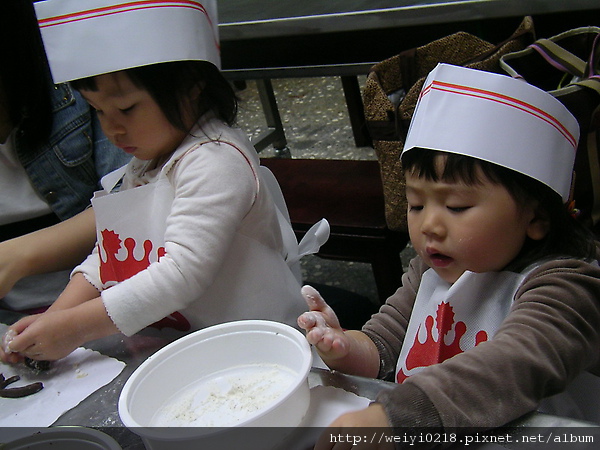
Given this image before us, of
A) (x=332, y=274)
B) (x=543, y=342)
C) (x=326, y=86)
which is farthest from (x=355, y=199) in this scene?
(x=326, y=86)

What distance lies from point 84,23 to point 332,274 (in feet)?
6.24

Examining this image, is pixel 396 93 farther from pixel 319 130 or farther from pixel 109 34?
pixel 319 130

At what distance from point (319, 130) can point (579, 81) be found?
327 centimetres

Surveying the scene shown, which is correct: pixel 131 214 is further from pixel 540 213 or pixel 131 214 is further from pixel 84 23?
pixel 540 213

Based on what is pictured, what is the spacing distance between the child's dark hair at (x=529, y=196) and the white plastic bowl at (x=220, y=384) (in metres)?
0.32

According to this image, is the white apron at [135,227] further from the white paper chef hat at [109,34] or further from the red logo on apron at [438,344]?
the red logo on apron at [438,344]

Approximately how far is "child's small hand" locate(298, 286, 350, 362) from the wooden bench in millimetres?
995

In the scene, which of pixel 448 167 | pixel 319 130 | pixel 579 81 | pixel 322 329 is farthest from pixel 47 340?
pixel 319 130

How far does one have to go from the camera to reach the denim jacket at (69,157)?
1441 millimetres

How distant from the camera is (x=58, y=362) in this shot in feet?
3.34

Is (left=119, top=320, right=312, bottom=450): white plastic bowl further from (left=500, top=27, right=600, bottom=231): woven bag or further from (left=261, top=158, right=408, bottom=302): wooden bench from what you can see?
(left=261, top=158, right=408, bottom=302): wooden bench

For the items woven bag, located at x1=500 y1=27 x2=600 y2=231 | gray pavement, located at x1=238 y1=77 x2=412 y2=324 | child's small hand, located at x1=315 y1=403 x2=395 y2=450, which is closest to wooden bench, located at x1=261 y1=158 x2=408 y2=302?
gray pavement, located at x1=238 y1=77 x2=412 y2=324

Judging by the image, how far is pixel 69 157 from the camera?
146cm

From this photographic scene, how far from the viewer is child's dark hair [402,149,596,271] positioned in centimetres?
87
